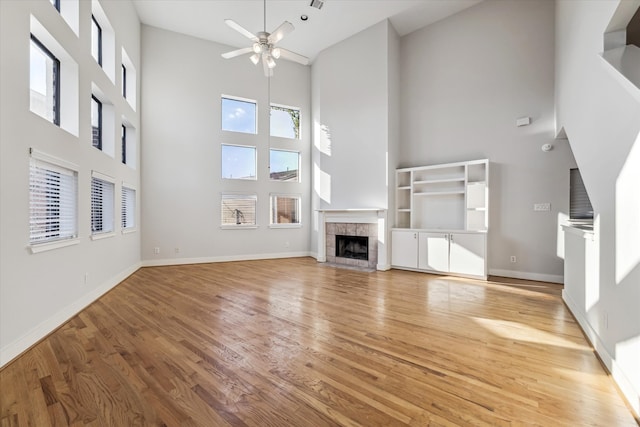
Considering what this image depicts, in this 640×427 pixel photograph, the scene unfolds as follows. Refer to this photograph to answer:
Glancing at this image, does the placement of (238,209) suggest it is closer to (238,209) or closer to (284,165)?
(238,209)

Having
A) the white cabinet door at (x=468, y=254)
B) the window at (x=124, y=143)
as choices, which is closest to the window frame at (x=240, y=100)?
the window at (x=124, y=143)

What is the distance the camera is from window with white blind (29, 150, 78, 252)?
273 cm

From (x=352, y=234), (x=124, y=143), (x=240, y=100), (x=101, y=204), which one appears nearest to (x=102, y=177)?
(x=101, y=204)

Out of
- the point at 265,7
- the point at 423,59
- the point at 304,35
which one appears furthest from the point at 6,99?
the point at 423,59

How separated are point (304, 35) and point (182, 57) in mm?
2923

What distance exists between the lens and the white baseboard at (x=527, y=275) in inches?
192

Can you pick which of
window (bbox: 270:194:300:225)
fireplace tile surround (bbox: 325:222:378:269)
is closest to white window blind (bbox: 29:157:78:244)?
window (bbox: 270:194:300:225)

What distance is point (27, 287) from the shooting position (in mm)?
2545

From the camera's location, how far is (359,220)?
6.55 metres

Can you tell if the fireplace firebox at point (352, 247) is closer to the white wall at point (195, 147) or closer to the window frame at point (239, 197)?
the white wall at point (195, 147)

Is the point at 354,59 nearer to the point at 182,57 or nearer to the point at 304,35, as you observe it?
the point at 304,35

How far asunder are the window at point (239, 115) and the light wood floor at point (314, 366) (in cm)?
490

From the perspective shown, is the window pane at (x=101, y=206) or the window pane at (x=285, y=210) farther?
the window pane at (x=285, y=210)

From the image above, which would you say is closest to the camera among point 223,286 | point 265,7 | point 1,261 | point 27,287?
point 1,261
